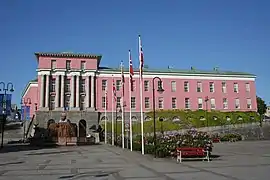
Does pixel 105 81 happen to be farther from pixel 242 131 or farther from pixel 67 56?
pixel 242 131

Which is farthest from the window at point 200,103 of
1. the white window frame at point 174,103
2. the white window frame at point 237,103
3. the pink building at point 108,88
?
the white window frame at point 237,103

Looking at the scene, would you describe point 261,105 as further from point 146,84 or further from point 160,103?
point 146,84

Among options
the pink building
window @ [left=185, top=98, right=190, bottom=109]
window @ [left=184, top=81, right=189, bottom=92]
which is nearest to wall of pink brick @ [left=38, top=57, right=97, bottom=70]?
the pink building

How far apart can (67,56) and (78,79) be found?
5.99 metres

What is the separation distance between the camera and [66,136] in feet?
137

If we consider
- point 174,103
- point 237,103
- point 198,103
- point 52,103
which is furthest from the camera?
point 237,103

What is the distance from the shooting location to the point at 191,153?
18828 mm

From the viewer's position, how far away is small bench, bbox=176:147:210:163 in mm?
18734

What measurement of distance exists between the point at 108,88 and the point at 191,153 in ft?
179

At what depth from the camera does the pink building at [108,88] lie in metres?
69.8

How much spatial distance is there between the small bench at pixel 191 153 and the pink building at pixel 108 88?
46878 mm

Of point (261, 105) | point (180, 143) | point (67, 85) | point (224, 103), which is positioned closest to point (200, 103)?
point (224, 103)

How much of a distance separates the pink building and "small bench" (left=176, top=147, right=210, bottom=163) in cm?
4688

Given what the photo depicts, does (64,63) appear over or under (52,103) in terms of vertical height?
over
